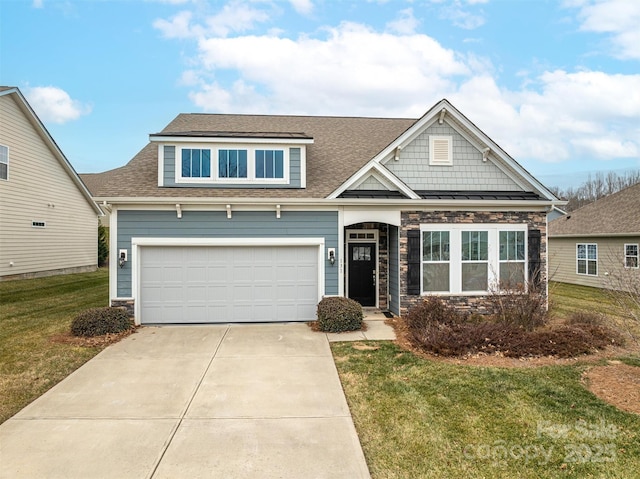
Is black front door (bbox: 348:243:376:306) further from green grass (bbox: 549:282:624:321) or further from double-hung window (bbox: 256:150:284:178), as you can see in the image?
green grass (bbox: 549:282:624:321)

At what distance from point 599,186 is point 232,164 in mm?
65672

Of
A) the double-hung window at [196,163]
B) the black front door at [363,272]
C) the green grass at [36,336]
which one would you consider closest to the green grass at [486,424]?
the green grass at [36,336]

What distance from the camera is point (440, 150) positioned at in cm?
1098

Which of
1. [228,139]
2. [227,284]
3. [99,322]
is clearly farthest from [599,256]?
[99,322]

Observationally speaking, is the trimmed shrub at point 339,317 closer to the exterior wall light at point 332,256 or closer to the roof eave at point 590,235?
the exterior wall light at point 332,256

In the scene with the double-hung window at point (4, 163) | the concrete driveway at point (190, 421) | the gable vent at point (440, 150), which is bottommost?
the concrete driveway at point (190, 421)

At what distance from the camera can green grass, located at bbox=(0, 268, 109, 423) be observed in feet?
19.2

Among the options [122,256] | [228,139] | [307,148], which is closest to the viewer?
[122,256]

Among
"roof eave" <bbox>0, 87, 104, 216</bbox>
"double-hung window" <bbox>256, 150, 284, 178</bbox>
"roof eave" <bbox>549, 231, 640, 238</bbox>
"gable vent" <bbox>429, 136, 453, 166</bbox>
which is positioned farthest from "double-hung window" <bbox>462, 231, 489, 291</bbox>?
"roof eave" <bbox>0, 87, 104, 216</bbox>

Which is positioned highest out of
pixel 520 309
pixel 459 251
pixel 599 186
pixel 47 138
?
pixel 599 186

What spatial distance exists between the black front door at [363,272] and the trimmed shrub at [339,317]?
2455 mm

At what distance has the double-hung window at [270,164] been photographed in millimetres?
Result: 10688

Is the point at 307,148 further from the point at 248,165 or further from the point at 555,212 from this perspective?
the point at 555,212

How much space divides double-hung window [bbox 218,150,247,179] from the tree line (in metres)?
55.3
